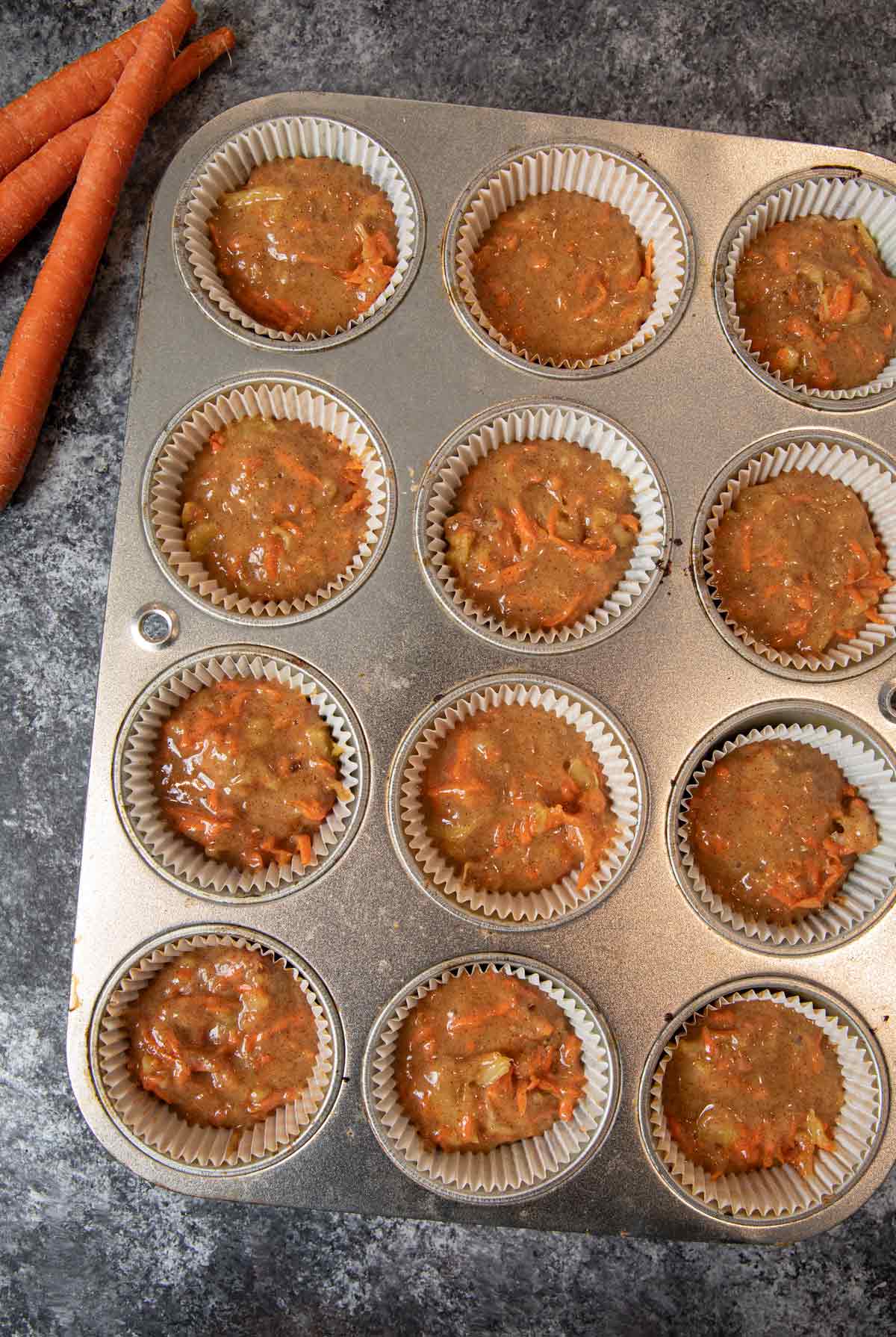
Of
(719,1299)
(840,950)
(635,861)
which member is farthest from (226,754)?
(719,1299)

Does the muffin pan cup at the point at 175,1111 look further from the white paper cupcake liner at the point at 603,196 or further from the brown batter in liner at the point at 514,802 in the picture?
the white paper cupcake liner at the point at 603,196

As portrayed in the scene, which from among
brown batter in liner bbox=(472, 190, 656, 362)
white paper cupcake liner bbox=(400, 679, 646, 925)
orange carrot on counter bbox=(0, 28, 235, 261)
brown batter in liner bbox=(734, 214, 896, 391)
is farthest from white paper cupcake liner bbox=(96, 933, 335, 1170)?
brown batter in liner bbox=(734, 214, 896, 391)

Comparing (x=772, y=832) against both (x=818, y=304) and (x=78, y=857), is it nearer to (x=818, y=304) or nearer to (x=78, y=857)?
(x=818, y=304)

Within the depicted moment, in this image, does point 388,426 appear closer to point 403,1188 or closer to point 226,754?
point 226,754

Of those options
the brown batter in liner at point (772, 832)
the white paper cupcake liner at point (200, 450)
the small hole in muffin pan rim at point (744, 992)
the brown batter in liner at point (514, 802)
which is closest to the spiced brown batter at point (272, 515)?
the white paper cupcake liner at point (200, 450)

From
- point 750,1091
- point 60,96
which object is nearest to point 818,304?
point 750,1091

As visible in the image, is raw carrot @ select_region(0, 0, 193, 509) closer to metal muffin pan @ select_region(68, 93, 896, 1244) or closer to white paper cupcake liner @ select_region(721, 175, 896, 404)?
metal muffin pan @ select_region(68, 93, 896, 1244)

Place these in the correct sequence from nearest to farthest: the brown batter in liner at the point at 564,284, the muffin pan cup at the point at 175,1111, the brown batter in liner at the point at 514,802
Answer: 1. the muffin pan cup at the point at 175,1111
2. the brown batter in liner at the point at 514,802
3. the brown batter in liner at the point at 564,284
